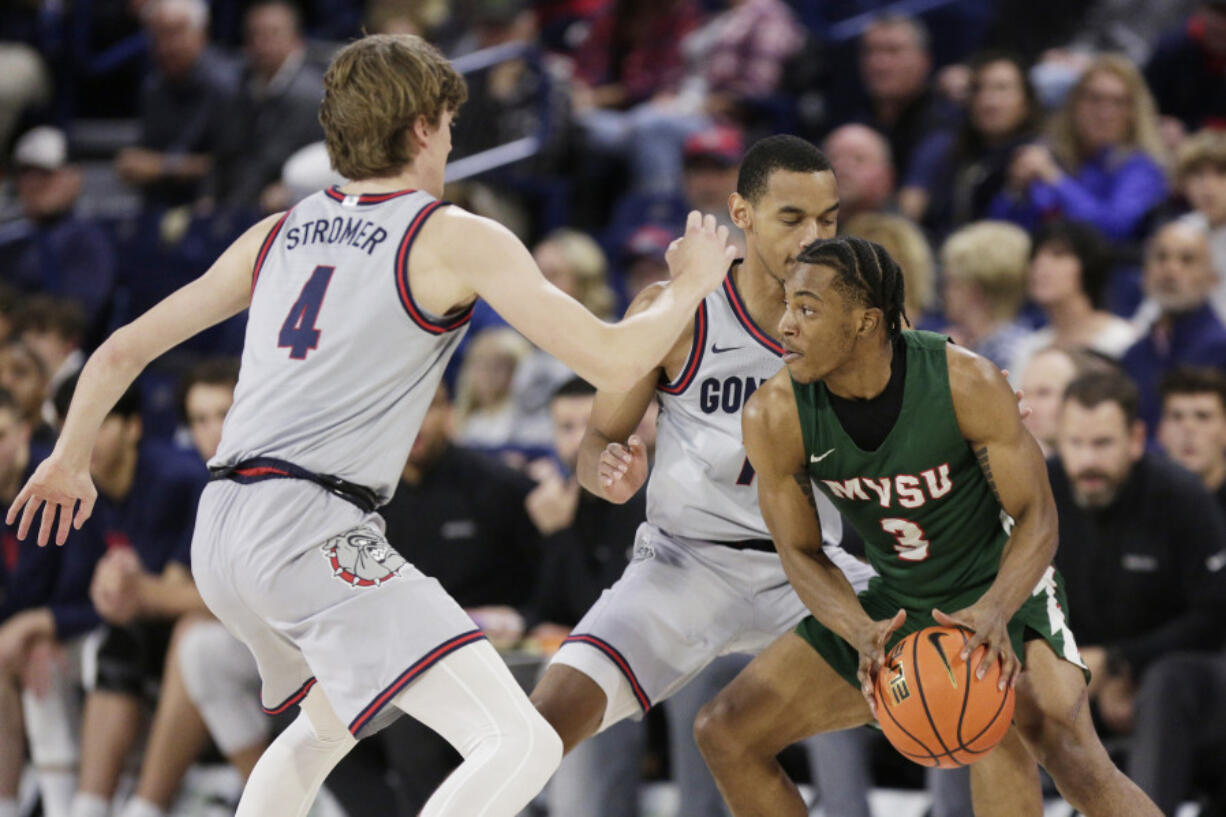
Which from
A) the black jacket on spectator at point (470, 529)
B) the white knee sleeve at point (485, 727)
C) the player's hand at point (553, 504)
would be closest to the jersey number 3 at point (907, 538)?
the white knee sleeve at point (485, 727)

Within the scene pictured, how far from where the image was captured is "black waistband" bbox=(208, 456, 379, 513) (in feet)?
12.7

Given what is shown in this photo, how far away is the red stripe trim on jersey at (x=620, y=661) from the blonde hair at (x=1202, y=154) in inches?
171

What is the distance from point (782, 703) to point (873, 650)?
1.24 ft

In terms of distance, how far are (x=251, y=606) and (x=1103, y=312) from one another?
179 inches

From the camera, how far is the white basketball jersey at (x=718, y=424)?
459 centimetres

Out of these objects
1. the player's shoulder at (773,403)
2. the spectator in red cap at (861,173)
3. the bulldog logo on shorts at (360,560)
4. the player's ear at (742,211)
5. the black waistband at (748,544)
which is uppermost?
the player's ear at (742,211)

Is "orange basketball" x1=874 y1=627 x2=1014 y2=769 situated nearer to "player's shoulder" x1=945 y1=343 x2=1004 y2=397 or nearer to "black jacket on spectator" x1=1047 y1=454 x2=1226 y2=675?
"player's shoulder" x1=945 y1=343 x2=1004 y2=397

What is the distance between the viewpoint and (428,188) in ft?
13.4

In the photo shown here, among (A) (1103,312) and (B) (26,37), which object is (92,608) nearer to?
(A) (1103,312)

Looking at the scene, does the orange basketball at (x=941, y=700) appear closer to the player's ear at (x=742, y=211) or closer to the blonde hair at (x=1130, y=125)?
the player's ear at (x=742, y=211)

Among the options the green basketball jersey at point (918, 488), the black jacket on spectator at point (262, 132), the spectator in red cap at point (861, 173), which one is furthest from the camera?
the black jacket on spectator at point (262, 132)

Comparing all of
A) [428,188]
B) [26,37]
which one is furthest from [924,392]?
[26,37]

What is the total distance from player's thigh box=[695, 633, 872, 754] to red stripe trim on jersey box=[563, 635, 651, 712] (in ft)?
0.59

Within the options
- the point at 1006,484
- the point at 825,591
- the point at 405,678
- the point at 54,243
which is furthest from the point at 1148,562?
the point at 54,243
